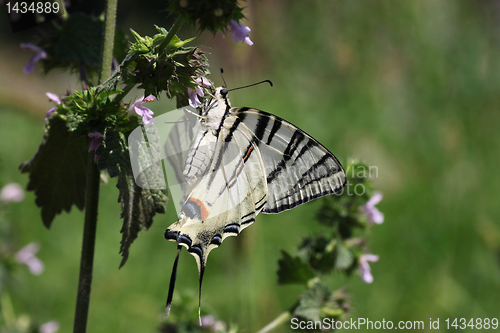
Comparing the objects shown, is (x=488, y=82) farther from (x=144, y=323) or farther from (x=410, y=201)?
(x=144, y=323)

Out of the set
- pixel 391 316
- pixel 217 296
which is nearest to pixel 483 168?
pixel 391 316

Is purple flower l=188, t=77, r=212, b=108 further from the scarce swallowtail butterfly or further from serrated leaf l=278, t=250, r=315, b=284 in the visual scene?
serrated leaf l=278, t=250, r=315, b=284

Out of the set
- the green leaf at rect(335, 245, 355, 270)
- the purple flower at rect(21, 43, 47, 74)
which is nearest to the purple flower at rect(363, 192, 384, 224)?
the green leaf at rect(335, 245, 355, 270)

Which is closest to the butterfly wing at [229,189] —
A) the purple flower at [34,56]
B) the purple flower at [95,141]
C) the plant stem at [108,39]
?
the purple flower at [95,141]

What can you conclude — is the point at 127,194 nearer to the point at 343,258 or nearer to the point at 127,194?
the point at 127,194

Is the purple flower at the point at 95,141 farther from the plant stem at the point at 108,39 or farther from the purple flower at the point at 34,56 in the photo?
the purple flower at the point at 34,56

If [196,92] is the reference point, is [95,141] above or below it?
below

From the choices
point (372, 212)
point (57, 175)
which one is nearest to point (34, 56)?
point (57, 175)
